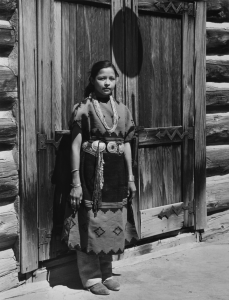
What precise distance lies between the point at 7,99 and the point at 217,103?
239 cm

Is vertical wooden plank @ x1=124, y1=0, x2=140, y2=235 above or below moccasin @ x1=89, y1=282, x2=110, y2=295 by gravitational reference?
above

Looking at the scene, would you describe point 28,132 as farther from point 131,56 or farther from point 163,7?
point 163,7

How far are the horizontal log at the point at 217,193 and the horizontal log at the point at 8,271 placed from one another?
2.28m

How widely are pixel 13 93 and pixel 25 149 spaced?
1.30 ft

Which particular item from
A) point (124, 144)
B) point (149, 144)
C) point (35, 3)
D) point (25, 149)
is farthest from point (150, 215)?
point (35, 3)

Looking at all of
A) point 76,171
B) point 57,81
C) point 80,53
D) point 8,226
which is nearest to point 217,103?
point 80,53

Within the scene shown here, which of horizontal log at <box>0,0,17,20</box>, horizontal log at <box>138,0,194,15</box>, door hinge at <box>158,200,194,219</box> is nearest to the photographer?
horizontal log at <box>0,0,17,20</box>

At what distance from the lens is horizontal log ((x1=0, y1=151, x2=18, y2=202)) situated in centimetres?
427

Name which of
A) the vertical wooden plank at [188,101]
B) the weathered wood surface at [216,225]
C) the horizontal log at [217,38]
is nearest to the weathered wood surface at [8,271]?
the vertical wooden plank at [188,101]

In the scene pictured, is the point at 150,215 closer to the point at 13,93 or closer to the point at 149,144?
the point at 149,144

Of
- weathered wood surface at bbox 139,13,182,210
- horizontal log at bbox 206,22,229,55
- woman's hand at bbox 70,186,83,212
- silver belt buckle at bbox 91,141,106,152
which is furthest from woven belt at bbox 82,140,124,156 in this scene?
horizontal log at bbox 206,22,229,55

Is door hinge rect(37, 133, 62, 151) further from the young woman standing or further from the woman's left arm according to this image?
the woman's left arm

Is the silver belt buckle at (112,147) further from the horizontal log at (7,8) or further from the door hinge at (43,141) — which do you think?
the horizontal log at (7,8)

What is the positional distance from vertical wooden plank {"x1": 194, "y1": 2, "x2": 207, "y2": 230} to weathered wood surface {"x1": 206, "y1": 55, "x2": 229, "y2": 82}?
0.44 feet
